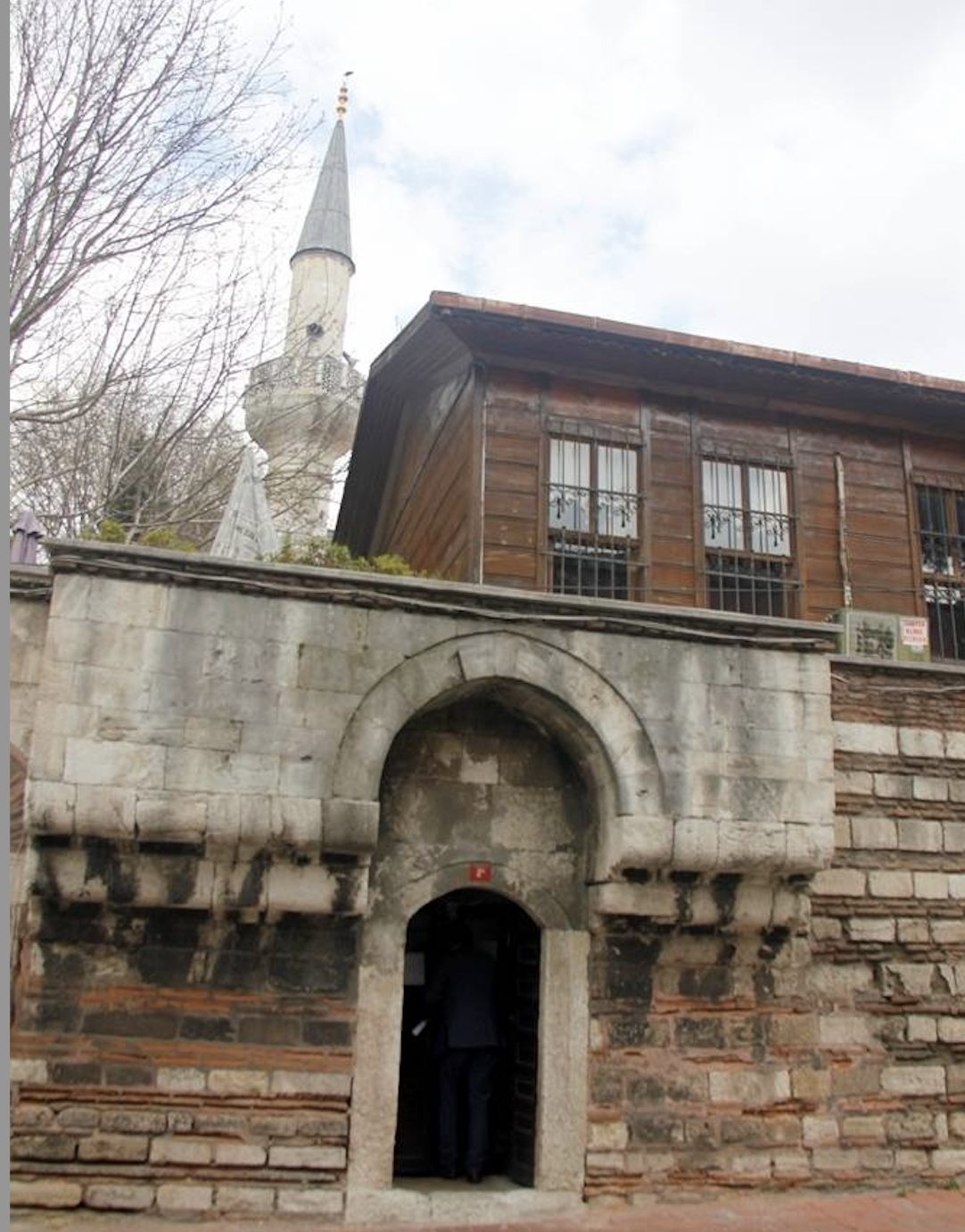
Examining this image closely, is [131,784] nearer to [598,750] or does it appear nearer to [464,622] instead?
[464,622]

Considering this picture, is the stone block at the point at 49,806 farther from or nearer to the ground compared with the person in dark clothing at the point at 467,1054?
farther from the ground

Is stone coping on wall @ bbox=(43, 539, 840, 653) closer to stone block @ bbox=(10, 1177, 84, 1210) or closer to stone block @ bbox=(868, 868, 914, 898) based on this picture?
stone block @ bbox=(868, 868, 914, 898)

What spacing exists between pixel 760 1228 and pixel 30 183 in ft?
32.6

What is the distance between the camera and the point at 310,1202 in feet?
22.7

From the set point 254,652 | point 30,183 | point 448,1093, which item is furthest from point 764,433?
point 30,183

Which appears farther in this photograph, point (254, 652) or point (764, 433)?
point (764, 433)

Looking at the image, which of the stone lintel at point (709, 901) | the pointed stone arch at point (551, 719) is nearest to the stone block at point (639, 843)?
the pointed stone arch at point (551, 719)

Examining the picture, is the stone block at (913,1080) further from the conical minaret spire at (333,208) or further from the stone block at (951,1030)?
the conical minaret spire at (333,208)

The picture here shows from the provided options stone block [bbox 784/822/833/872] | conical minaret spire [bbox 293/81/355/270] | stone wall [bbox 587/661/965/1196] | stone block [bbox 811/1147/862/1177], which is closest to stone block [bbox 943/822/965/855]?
stone wall [bbox 587/661/965/1196]

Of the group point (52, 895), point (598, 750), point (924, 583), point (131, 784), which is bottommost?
point (52, 895)

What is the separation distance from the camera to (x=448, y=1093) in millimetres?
7844

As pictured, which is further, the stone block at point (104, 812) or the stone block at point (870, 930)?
the stone block at point (870, 930)

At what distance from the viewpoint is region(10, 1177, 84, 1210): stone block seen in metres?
6.57

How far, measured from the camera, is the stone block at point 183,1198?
6719 millimetres
